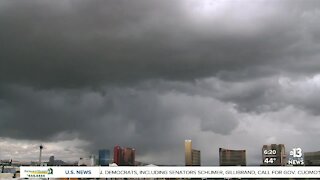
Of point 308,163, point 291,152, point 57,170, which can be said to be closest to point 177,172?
point 57,170

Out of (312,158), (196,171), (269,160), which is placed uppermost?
(312,158)

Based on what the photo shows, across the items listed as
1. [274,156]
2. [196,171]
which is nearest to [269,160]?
[274,156]

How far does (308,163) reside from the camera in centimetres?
18125

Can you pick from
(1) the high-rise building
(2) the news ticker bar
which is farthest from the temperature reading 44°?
(2) the news ticker bar

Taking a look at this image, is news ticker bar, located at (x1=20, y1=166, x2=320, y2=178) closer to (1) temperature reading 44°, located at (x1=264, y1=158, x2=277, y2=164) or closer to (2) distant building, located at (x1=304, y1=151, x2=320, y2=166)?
(1) temperature reading 44°, located at (x1=264, y1=158, x2=277, y2=164)

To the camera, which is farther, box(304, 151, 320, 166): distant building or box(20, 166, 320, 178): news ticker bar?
box(304, 151, 320, 166): distant building

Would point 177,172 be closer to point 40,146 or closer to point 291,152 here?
point 291,152

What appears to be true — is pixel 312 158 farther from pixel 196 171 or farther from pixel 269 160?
pixel 196 171

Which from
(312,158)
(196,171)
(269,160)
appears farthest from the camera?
(312,158)

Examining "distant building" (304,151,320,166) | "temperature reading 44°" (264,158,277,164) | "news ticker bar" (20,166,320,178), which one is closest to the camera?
"news ticker bar" (20,166,320,178)

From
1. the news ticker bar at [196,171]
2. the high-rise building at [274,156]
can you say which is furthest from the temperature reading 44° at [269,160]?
the news ticker bar at [196,171]

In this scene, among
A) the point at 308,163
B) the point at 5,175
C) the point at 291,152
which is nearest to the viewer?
the point at 5,175

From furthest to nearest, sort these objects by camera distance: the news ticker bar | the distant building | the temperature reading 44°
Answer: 1. the distant building
2. the temperature reading 44°
3. the news ticker bar

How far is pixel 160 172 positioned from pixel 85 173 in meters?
14.9
